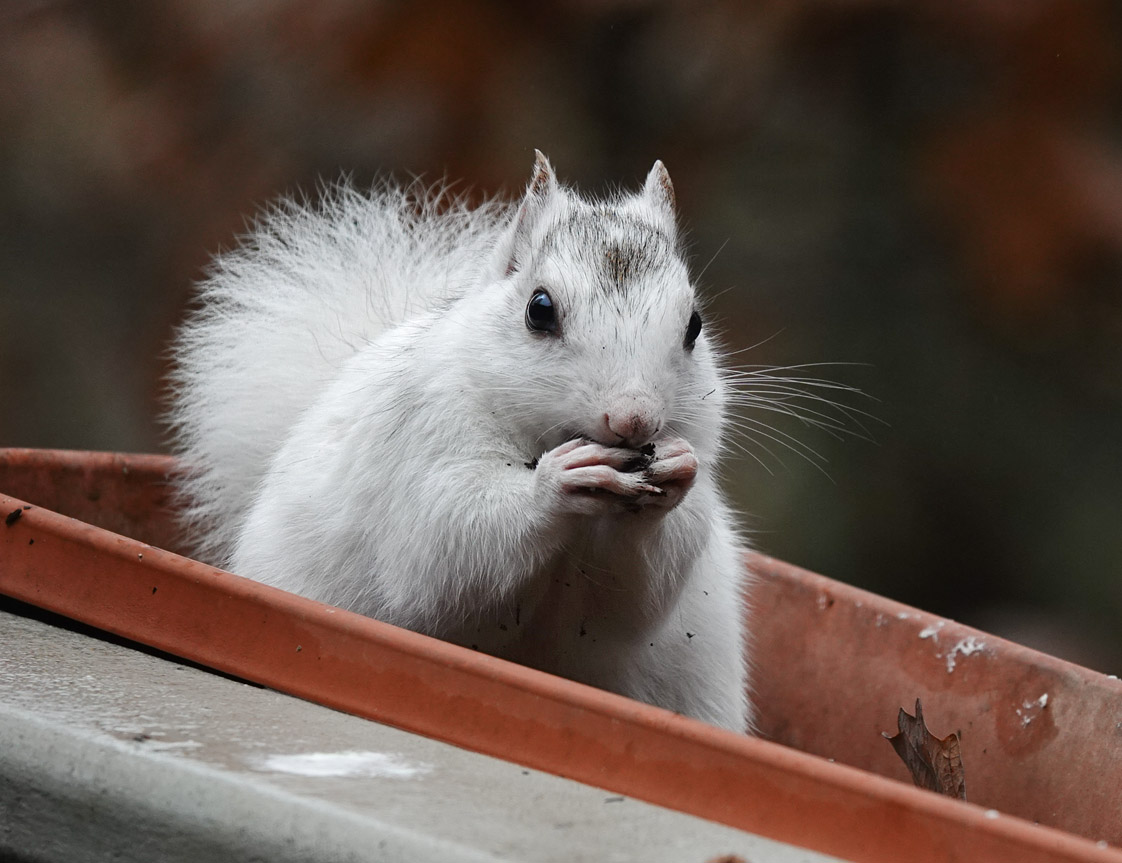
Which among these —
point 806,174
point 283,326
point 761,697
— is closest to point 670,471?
point 761,697

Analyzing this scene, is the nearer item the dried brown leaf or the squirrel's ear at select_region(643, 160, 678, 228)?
the dried brown leaf

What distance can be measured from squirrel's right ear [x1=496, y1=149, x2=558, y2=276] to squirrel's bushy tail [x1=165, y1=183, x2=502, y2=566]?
0.28 metres

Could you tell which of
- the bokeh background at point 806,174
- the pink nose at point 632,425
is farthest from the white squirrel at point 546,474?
the bokeh background at point 806,174

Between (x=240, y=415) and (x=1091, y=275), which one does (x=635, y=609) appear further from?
(x=1091, y=275)

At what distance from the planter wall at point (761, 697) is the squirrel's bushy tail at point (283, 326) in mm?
184

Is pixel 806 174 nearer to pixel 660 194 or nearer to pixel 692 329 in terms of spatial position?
pixel 660 194

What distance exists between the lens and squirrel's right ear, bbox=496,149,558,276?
1419 mm

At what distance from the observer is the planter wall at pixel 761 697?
84 centimetres

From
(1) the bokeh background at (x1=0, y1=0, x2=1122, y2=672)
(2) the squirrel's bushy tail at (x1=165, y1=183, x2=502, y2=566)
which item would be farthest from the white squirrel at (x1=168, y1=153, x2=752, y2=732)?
(1) the bokeh background at (x1=0, y1=0, x2=1122, y2=672)

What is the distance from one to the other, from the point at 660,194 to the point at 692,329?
0.29m

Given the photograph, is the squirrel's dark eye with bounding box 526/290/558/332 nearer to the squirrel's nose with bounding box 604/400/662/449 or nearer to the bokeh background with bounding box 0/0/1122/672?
the squirrel's nose with bounding box 604/400/662/449

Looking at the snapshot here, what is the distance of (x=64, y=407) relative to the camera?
3.26m

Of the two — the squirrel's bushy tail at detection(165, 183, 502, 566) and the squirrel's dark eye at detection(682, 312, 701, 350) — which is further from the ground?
the squirrel's bushy tail at detection(165, 183, 502, 566)

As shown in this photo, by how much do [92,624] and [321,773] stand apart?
36cm
